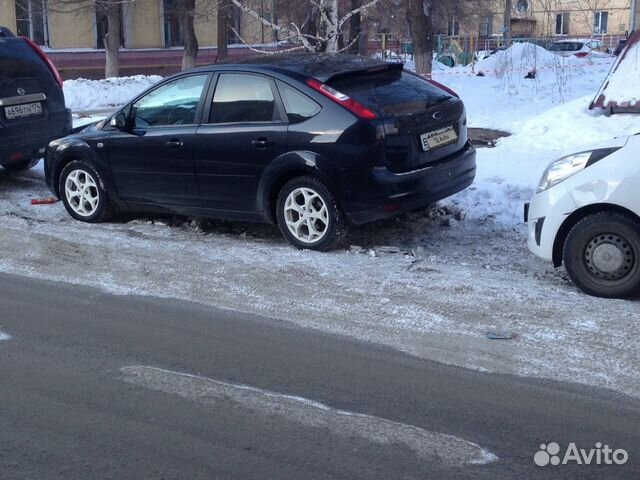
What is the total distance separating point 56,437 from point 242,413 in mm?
945

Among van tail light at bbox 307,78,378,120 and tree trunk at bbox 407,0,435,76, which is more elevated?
tree trunk at bbox 407,0,435,76

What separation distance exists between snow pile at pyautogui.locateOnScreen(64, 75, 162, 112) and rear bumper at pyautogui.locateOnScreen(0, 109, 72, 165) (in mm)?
11408

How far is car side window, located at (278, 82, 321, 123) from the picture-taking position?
743cm

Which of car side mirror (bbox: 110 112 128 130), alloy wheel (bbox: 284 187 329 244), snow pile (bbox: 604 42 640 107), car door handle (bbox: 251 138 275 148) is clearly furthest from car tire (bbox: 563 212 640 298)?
snow pile (bbox: 604 42 640 107)

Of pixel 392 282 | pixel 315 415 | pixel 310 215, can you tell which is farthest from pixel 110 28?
pixel 315 415

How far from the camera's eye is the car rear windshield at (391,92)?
7.36 metres

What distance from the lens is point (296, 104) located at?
296 inches

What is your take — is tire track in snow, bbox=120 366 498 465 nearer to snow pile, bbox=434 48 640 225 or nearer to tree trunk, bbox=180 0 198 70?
snow pile, bbox=434 48 640 225

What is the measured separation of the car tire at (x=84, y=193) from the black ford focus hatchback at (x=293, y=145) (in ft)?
0.76

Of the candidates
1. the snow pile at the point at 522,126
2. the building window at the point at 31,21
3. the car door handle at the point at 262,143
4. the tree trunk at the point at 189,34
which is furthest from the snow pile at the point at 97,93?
the car door handle at the point at 262,143

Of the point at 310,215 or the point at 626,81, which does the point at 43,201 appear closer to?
the point at 310,215

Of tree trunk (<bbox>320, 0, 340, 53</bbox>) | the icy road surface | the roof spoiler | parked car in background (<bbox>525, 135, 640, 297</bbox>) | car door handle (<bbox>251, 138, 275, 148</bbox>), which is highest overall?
tree trunk (<bbox>320, 0, 340, 53</bbox>)

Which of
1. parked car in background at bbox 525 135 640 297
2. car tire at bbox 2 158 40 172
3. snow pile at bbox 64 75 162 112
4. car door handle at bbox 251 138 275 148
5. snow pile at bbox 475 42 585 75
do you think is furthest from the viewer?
snow pile at bbox 475 42 585 75

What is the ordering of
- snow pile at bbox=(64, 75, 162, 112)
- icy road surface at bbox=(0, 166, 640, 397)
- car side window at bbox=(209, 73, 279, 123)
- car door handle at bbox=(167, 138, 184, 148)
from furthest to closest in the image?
1. snow pile at bbox=(64, 75, 162, 112)
2. car door handle at bbox=(167, 138, 184, 148)
3. car side window at bbox=(209, 73, 279, 123)
4. icy road surface at bbox=(0, 166, 640, 397)
